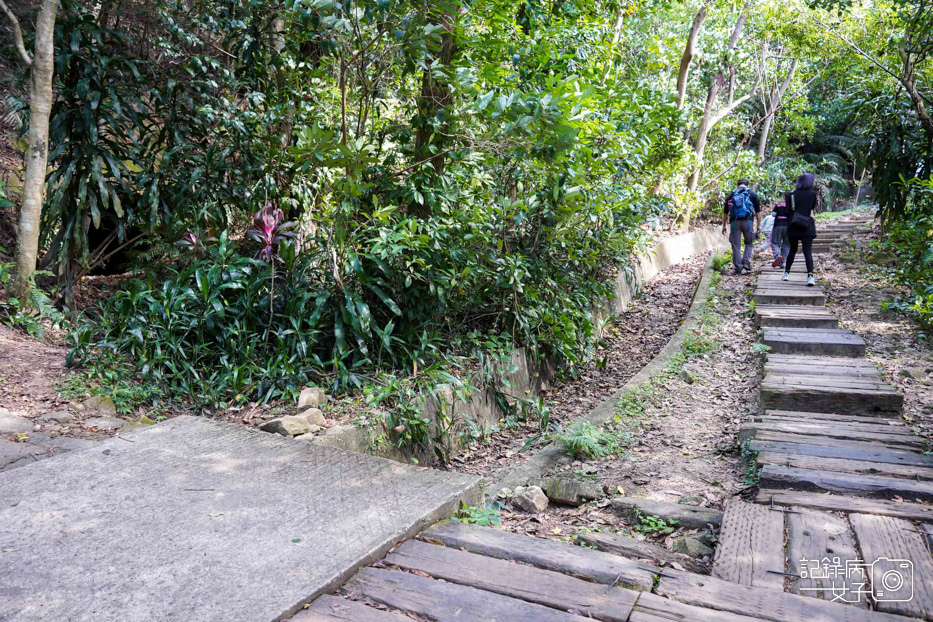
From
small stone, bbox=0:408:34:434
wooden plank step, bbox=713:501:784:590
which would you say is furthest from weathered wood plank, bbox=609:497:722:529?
small stone, bbox=0:408:34:434

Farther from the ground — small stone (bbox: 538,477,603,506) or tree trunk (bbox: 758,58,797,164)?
tree trunk (bbox: 758,58,797,164)

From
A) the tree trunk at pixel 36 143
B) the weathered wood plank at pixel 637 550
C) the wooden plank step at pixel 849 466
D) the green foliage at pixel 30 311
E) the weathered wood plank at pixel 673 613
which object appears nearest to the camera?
the weathered wood plank at pixel 673 613

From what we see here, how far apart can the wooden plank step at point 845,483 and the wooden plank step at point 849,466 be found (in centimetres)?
7

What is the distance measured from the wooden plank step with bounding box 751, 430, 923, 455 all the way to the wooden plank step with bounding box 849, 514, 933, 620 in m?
1.32

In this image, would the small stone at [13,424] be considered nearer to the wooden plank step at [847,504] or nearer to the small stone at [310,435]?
the small stone at [310,435]

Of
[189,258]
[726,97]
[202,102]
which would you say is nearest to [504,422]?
[189,258]

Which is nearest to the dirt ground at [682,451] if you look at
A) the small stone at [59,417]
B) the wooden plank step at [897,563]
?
the wooden plank step at [897,563]

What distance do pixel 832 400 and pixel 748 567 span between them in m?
3.27

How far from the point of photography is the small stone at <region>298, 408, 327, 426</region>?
4.30 meters

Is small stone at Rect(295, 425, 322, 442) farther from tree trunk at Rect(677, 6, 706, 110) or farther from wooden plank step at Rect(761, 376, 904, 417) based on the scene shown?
tree trunk at Rect(677, 6, 706, 110)

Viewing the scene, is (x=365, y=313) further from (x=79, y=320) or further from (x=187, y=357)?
(x=79, y=320)

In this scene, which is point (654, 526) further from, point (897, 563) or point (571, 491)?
point (897, 563)

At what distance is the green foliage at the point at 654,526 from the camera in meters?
3.27

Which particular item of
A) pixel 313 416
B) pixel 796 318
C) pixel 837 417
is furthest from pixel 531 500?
pixel 796 318
